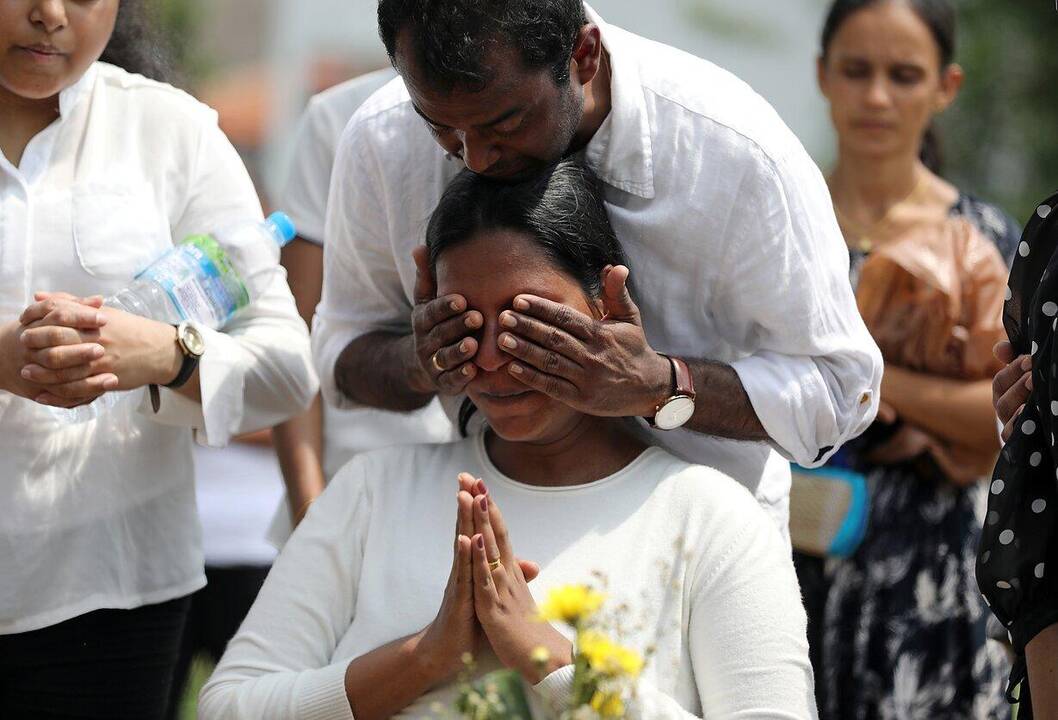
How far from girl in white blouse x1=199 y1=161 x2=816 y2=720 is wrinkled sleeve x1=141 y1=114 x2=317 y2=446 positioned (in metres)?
0.31

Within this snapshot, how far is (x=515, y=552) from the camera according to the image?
8.75ft

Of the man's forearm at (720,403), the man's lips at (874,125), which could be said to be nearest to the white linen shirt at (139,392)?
the man's forearm at (720,403)

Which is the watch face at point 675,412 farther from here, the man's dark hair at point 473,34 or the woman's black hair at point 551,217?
the man's dark hair at point 473,34

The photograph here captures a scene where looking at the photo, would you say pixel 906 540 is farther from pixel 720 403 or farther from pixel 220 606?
pixel 220 606

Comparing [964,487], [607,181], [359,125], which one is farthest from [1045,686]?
[964,487]

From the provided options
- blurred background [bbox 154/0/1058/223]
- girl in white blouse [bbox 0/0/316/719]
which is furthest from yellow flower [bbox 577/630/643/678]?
blurred background [bbox 154/0/1058/223]

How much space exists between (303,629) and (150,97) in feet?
3.60

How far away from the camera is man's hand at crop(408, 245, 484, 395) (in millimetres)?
2602

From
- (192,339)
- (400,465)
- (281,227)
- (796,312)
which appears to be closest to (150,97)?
(281,227)

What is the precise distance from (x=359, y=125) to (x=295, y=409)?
0.62m

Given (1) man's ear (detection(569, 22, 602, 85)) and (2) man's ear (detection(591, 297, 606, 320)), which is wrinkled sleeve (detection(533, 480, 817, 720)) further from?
(1) man's ear (detection(569, 22, 602, 85))

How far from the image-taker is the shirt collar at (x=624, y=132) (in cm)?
267

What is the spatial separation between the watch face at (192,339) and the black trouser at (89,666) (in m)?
0.49

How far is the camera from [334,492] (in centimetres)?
284
